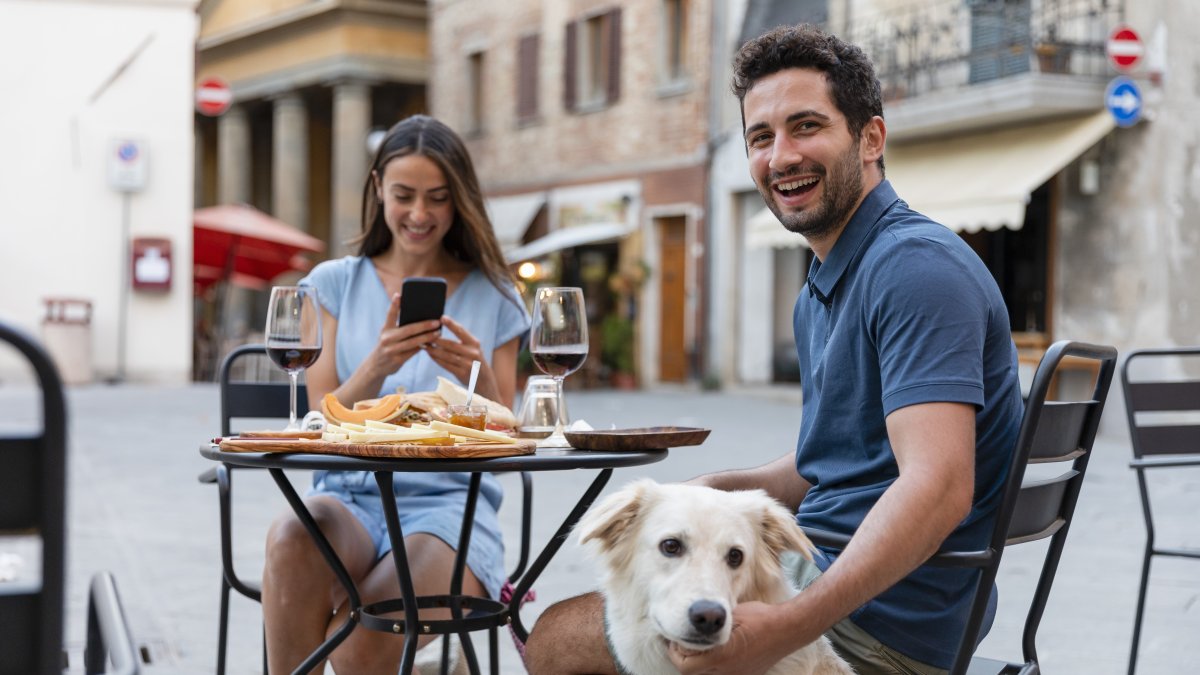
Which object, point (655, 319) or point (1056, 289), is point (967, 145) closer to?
point (1056, 289)

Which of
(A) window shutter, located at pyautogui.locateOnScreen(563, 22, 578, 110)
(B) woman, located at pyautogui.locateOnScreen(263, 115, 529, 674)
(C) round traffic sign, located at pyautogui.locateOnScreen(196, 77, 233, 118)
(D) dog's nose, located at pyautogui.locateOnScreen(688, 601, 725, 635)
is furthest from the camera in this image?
(A) window shutter, located at pyautogui.locateOnScreen(563, 22, 578, 110)

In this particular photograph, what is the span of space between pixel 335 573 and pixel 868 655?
A: 4.32ft

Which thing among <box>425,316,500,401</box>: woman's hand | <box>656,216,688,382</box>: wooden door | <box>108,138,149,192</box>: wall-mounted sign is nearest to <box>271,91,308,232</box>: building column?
<box>108,138,149,192</box>: wall-mounted sign

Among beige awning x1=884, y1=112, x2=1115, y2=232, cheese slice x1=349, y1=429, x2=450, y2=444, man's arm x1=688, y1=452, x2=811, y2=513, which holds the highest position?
beige awning x1=884, y1=112, x2=1115, y2=232

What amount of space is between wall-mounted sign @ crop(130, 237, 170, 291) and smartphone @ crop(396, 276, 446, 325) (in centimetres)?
1865

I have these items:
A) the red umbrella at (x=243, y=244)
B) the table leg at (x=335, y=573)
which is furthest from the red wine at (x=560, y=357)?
the red umbrella at (x=243, y=244)

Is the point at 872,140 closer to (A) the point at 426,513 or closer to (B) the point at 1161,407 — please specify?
(A) the point at 426,513

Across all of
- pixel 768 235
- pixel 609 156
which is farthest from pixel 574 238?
pixel 768 235

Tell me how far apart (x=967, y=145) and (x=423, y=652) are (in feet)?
48.1

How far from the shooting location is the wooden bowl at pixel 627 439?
2641 mm

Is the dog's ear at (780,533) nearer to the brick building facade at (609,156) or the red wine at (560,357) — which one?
the red wine at (560,357)

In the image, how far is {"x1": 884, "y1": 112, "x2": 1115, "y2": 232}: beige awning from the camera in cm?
1512

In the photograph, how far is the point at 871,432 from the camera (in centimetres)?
228

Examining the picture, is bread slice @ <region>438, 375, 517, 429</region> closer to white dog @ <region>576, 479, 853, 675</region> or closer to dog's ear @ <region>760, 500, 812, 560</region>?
white dog @ <region>576, 479, 853, 675</region>
